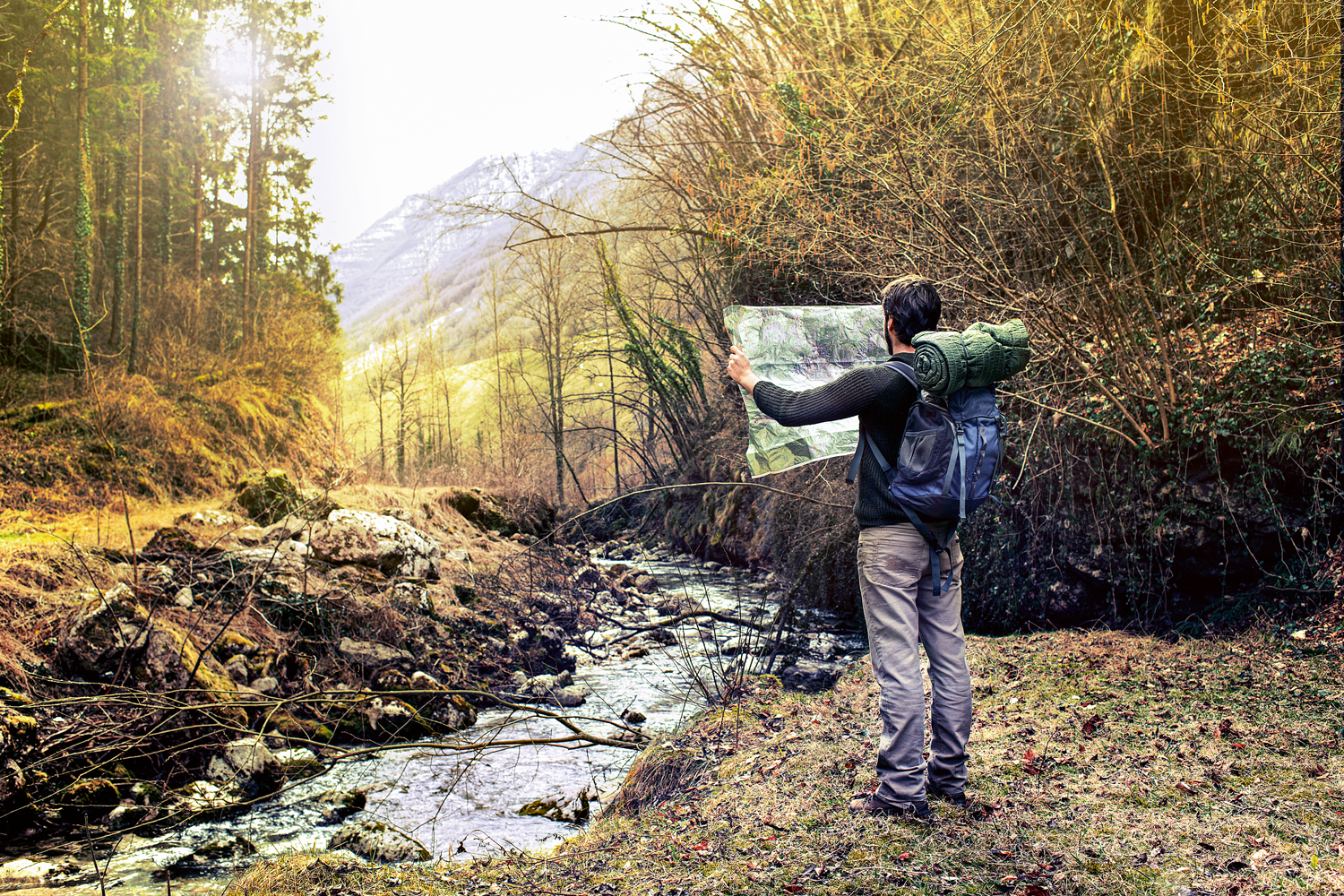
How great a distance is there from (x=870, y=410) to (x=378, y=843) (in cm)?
388

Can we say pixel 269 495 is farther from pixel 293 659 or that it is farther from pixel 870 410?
pixel 870 410

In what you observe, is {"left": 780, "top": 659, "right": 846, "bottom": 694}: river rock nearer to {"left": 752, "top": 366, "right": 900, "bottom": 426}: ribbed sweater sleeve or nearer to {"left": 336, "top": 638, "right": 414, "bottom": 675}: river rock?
{"left": 336, "top": 638, "right": 414, "bottom": 675}: river rock

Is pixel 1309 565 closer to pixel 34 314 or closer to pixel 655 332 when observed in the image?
pixel 655 332

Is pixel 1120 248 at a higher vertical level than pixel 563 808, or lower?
higher

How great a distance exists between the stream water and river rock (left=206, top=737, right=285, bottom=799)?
19 cm

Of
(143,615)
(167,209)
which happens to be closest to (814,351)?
(143,615)

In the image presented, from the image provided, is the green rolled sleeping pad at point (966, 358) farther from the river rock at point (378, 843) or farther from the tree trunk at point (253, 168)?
the tree trunk at point (253, 168)

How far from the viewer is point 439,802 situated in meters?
5.76

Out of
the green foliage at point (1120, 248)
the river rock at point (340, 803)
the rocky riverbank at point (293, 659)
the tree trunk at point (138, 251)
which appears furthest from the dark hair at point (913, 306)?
the tree trunk at point (138, 251)

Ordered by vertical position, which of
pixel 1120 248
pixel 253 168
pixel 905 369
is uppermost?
pixel 253 168

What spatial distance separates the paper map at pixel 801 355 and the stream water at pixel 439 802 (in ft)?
5.70

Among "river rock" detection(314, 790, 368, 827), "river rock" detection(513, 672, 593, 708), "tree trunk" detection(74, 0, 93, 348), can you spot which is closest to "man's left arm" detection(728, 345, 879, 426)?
"river rock" detection(314, 790, 368, 827)

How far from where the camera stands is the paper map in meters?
4.35

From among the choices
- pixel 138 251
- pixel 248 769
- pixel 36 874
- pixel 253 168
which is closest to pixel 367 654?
pixel 248 769
